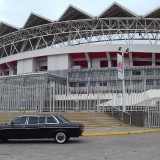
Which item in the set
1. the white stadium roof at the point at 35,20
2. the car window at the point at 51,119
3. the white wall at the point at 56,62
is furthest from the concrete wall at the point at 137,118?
the white stadium roof at the point at 35,20

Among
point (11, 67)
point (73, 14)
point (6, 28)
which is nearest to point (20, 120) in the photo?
point (73, 14)

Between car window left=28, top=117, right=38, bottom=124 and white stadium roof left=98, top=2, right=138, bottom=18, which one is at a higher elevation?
white stadium roof left=98, top=2, right=138, bottom=18

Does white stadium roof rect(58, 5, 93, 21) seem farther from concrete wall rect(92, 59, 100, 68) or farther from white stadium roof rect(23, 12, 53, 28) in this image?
concrete wall rect(92, 59, 100, 68)

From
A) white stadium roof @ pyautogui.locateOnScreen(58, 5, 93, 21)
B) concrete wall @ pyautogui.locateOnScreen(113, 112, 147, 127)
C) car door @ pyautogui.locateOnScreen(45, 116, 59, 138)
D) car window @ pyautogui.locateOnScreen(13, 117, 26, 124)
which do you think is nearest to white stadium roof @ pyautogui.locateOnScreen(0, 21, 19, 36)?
white stadium roof @ pyautogui.locateOnScreen(58, 5, 93, 21)

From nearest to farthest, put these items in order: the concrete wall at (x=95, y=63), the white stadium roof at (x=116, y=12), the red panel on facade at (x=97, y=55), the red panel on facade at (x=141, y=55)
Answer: the red panel on facade at (x=141, y=55) < the red panel on facade at (x=97, y=55) < the white stadium roof at (x=116, y=12) < the concrete wall at (x=95, y=63)

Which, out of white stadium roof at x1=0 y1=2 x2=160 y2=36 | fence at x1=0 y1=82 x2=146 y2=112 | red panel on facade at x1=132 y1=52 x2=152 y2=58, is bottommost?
fence at x1=0 y1=82 x2=146 y2=112

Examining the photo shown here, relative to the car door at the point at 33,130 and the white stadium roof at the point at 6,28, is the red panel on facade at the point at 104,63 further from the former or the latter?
the car door at the point at 33,130

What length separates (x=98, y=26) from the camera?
7562cm

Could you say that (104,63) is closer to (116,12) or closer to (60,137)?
(116,12)

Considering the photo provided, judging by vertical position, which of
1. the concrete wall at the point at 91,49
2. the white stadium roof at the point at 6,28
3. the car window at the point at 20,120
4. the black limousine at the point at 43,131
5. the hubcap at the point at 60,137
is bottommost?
the hubcap at the point at 60,137

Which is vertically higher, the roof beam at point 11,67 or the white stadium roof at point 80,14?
the white stadium roof at point 80,14

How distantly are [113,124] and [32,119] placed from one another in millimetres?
10431

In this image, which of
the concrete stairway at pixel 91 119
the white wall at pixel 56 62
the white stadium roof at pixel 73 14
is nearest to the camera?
the concrete stairway at pixel 91 119

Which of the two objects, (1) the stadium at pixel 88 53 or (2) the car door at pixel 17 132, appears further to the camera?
(1) the stadium at pixel 88 53
